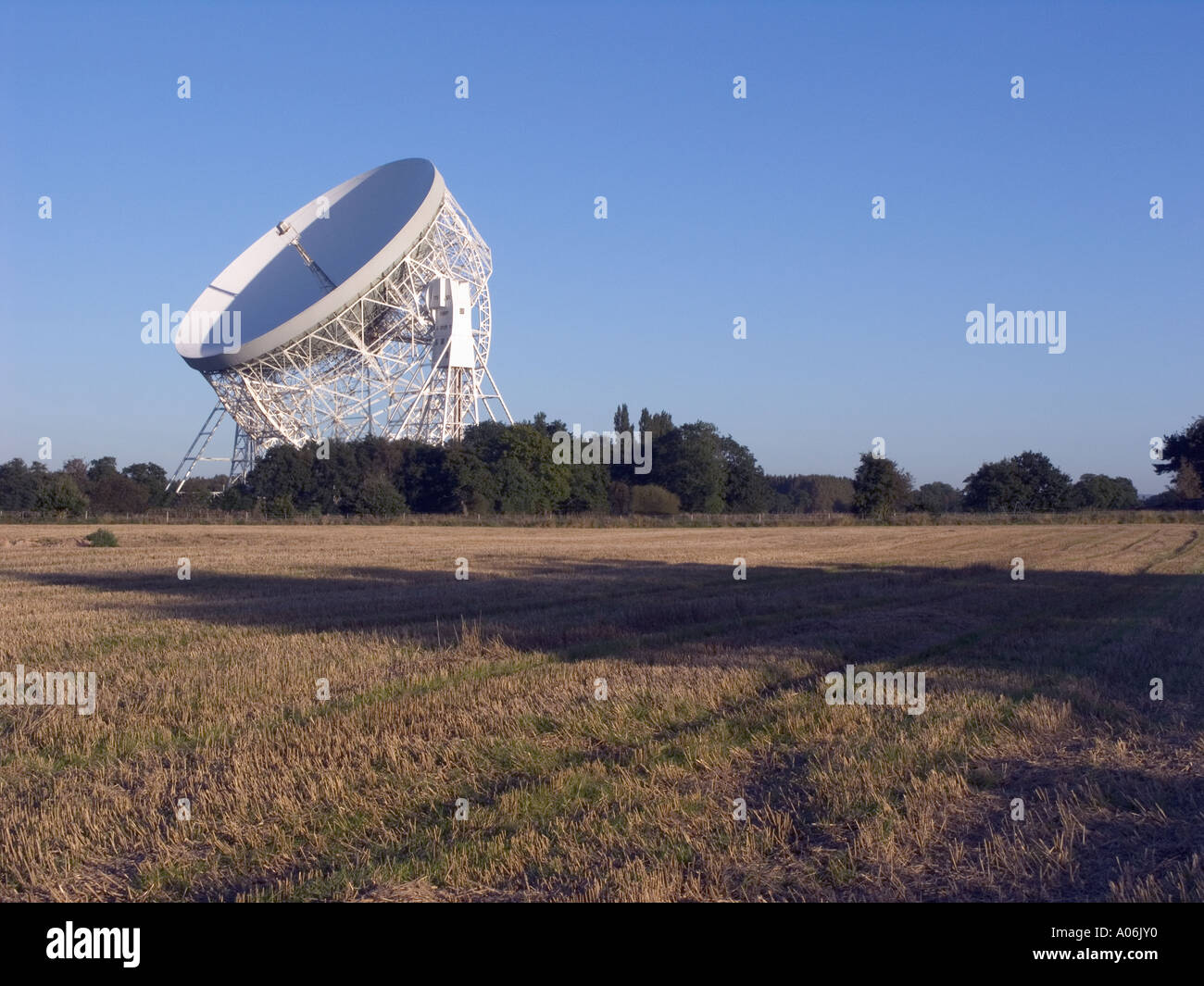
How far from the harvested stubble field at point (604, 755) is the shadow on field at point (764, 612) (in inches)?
4.7

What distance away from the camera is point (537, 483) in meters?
70.7

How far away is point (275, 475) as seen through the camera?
64.8 metres

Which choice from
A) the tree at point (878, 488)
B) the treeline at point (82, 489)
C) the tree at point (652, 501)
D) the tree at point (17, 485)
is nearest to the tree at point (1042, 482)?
the tree at point (878, 488)

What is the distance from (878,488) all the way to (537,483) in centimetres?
2429

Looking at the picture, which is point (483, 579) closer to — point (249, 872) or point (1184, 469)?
point (249, 872)

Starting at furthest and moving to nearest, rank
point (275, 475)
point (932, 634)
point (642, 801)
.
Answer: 1. point (275, 475)
2. point (932, 634)
3. point (642, 801)

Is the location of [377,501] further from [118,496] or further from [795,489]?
[795,489]

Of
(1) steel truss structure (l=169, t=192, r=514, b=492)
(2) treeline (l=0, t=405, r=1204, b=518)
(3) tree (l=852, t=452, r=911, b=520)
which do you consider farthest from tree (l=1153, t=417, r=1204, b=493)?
(1) steel truss structure (l=169, t=192, r=514, b=492)

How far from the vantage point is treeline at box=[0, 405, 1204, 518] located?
213 feet

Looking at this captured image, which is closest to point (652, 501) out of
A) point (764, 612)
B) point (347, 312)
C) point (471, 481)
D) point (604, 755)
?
point (471, 481)

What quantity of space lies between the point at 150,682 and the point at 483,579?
12912mm

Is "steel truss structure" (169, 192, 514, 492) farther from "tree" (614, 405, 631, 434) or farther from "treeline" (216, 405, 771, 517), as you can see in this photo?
"tree" (614, 405, 631, 434)

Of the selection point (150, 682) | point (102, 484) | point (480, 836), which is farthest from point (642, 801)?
point (102, 484)
